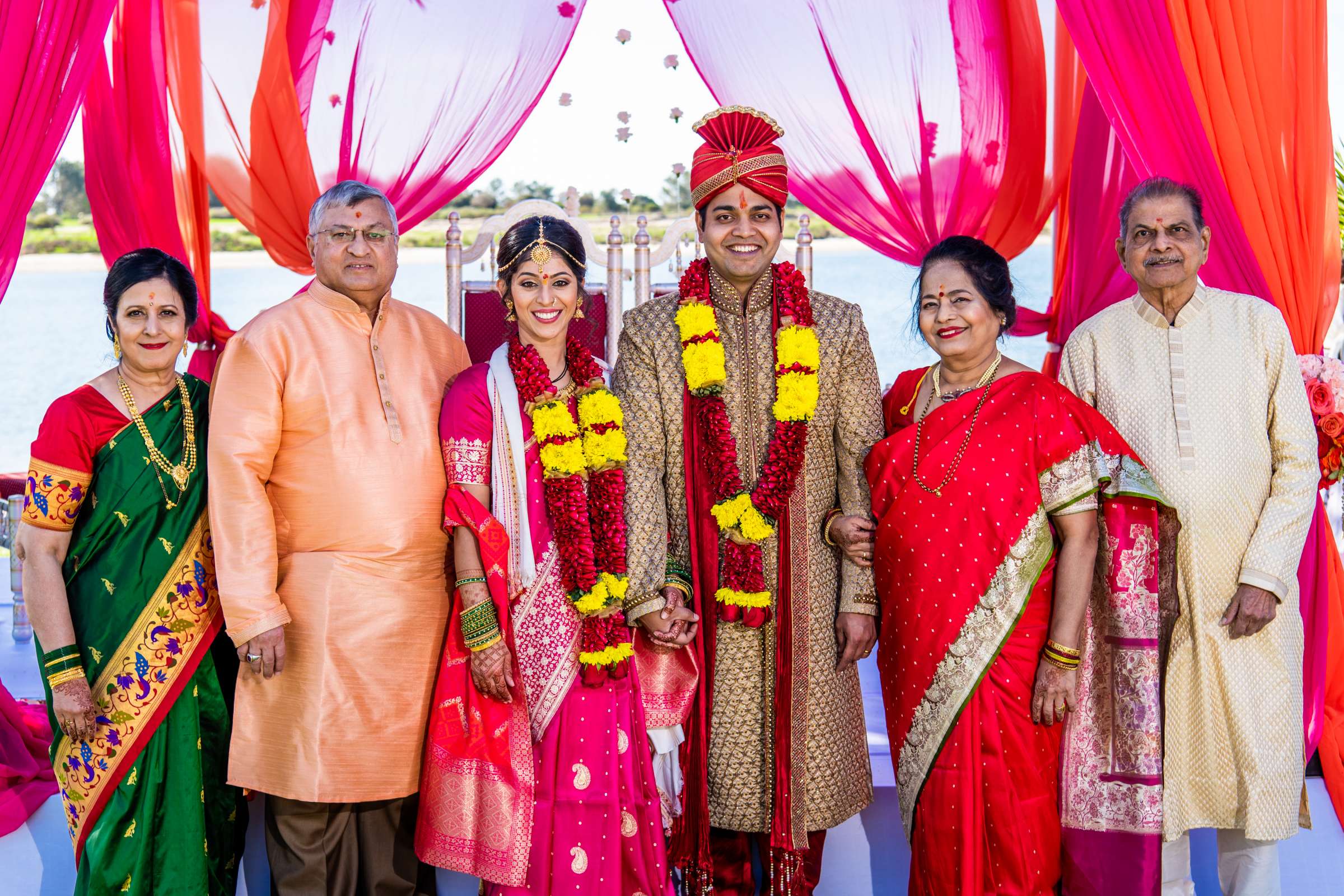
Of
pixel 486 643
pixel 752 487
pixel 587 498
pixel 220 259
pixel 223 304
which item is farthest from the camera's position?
pixel 223 304

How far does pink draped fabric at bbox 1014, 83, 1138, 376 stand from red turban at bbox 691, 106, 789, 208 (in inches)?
61.5

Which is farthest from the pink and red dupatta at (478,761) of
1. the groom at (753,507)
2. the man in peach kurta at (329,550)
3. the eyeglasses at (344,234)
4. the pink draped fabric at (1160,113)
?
the pink draped fabric at (1160,113)

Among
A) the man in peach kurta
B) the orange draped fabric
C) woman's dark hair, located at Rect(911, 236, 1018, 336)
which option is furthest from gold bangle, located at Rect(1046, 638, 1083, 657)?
the man in peach kurta

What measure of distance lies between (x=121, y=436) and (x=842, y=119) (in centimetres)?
249

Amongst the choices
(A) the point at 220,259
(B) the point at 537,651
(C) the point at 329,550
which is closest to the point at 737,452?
(B) the point at 537,651

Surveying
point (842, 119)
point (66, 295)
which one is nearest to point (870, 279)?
point (66, 295)

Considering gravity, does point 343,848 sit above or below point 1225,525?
below

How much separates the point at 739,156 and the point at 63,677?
5.37ft

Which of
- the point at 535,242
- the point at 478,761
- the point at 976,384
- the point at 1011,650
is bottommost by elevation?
the point at 478,761

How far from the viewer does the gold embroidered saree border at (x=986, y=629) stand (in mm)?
2068

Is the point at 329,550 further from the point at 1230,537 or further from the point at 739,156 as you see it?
the point at 1230,537

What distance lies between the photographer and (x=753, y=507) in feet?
7.09

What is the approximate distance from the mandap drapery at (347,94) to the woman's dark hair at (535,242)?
5.51 feet

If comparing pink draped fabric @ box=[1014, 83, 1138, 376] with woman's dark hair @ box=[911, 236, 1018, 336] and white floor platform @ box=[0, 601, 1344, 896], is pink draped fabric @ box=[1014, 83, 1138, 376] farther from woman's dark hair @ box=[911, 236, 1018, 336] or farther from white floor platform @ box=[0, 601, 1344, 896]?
white floor platform @ box=[0, 601, 1344, 896]
